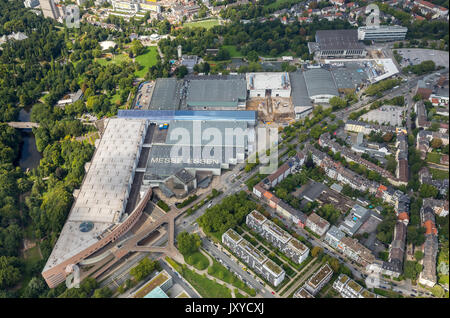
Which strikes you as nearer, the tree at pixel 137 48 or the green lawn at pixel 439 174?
the green lawn at pixel 439 174

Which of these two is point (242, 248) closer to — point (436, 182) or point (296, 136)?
point (296, 136)

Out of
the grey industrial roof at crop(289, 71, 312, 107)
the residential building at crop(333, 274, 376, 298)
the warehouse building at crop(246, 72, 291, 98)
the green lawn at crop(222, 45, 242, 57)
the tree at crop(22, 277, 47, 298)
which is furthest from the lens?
the green lawn at crop(222, 45, 242, 57)

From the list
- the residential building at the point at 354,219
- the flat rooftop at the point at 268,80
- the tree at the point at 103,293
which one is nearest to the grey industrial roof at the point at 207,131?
the flat rooftop at the point at 268,80

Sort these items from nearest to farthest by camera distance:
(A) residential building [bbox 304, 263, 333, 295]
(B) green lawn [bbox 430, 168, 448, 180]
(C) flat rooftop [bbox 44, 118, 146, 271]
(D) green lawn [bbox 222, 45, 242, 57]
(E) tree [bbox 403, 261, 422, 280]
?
(A) residential building [bbox 304, 263, 333, 295] → (E) tree [bbox 403, 261, 422, 280] → (C) flat rooftop [bbox 44, 118, 146, 271] → (B) green lawn [bbox 430, 168, 448, 180] → (D) green lawn [bbox 222, 45, 242, 57]

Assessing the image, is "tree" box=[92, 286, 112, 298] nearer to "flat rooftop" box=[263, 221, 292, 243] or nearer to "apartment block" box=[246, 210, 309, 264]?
"apartment block" box=[246, 210, 309, 264]

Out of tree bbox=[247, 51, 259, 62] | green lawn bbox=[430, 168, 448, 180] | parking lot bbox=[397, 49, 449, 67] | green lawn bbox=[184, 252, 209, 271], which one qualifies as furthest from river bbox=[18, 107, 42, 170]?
parking lot bbox=[397, 49, 449, 67]

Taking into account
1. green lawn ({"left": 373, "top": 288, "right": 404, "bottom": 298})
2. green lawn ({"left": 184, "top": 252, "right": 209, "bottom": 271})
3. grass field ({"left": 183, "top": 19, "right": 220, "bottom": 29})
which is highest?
grass field ({"left": 183, "top": 19, "right": 220, "bottom": 29})

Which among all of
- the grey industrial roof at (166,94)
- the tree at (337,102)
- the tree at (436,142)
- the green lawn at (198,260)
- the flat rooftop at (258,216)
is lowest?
the green lawn at (198,260)

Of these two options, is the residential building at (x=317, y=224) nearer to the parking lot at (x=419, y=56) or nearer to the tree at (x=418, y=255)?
the tree at (x=418, y=255)

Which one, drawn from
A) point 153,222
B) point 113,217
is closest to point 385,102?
point 153,222
